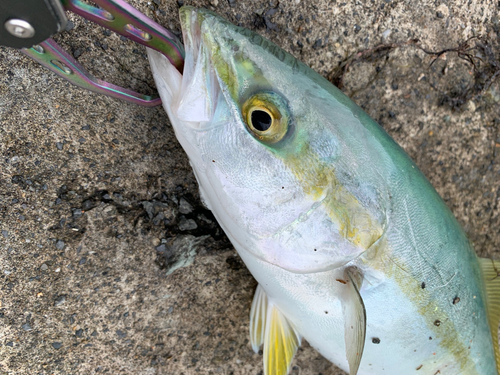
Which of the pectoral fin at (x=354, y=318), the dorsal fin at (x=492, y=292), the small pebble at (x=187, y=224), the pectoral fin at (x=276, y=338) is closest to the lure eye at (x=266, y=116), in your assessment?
the pectoral fin at (x=354, y=318)

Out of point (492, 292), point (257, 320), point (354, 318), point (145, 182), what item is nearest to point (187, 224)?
point (145, 182)

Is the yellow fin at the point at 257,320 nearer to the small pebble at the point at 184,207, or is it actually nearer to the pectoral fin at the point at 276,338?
the pectoral fin at the point at 276,338

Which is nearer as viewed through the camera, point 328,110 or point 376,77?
point 328,110

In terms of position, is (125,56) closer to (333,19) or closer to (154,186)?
(154,186)

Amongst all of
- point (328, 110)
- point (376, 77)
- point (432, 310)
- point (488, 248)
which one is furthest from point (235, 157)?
point (488, 248)

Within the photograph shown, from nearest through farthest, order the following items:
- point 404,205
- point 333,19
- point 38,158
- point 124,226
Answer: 1. point 404,205
2. point 38,158
3. point 124,226
4. point 333,19

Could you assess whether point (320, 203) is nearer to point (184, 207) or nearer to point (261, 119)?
point (261, 119)
